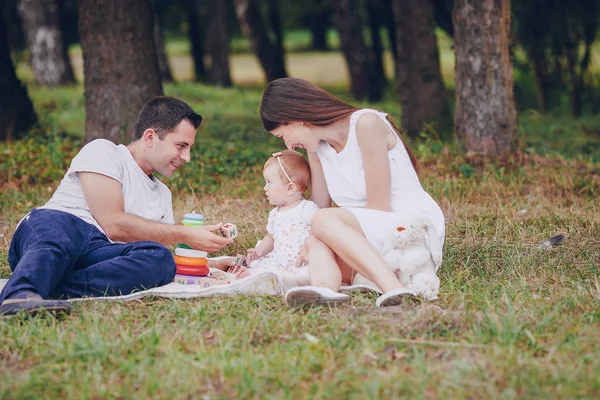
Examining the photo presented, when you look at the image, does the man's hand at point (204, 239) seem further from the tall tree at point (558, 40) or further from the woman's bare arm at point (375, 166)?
the tall tree at point (558, 40)

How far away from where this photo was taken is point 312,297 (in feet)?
13.3

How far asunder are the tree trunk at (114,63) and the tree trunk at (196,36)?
1405cm

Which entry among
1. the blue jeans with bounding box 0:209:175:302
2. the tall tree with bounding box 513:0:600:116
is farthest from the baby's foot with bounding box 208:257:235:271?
the tall tree with bounding box 513:0:600:116

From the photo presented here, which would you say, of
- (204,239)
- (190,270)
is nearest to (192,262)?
A: (190,270)

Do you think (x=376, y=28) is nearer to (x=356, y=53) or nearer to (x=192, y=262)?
(x=356, y=53)

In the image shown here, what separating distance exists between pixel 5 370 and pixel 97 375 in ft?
1.45

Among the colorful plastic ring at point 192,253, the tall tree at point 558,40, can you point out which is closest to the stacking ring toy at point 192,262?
the colorful plastic ring at point 192,253

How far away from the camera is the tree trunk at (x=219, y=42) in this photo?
19938mm

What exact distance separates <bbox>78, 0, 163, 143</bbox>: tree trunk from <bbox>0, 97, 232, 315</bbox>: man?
3306 millimetres

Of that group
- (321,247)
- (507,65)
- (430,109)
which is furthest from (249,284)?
(430,109)

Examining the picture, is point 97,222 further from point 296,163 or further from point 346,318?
point 346,318

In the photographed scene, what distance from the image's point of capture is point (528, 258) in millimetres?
5105

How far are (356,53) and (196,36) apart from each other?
25.3 feet

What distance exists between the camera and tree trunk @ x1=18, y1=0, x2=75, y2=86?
17938 mm
